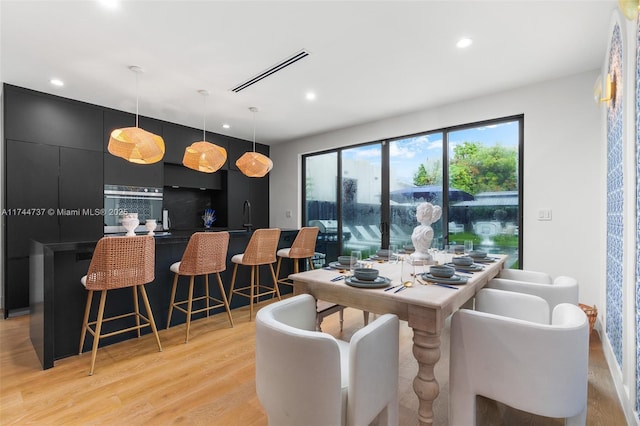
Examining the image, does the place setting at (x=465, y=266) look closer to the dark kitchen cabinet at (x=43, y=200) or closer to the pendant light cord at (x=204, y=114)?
the pendant light cord at (x=204, y=114)

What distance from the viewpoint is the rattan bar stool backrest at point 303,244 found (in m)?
3.75

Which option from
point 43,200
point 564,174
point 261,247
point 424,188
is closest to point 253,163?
point 261,247

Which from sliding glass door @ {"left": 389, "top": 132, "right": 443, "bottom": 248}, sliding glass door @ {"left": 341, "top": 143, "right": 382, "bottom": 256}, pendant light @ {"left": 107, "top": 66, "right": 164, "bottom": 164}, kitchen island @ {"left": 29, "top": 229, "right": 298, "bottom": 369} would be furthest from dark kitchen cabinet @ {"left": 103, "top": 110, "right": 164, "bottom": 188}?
sliding glass door @ {"left": 389, "top": 132, "right": 443, "bottom": 248}

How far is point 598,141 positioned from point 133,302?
182 inches

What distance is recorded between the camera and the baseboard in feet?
5.21

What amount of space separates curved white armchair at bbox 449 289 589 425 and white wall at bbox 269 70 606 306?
2.02 m

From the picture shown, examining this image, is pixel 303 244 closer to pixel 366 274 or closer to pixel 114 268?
pixel 114 268

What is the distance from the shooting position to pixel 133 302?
2.79 m

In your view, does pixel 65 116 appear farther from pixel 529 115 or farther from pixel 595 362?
Result: pixel 595 362

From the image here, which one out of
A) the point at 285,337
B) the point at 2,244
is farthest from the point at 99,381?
the point at 2,244

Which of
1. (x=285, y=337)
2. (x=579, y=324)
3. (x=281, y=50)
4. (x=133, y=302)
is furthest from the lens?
(x=133, y=302)

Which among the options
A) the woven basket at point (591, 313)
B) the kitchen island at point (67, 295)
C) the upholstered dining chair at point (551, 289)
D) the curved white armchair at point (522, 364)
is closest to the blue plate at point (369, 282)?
the curved white armchair at point (522, 364)

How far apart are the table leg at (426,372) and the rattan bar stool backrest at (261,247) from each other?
216 centimetres

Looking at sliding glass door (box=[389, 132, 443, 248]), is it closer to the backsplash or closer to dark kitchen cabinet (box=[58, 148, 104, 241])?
the backsplash
